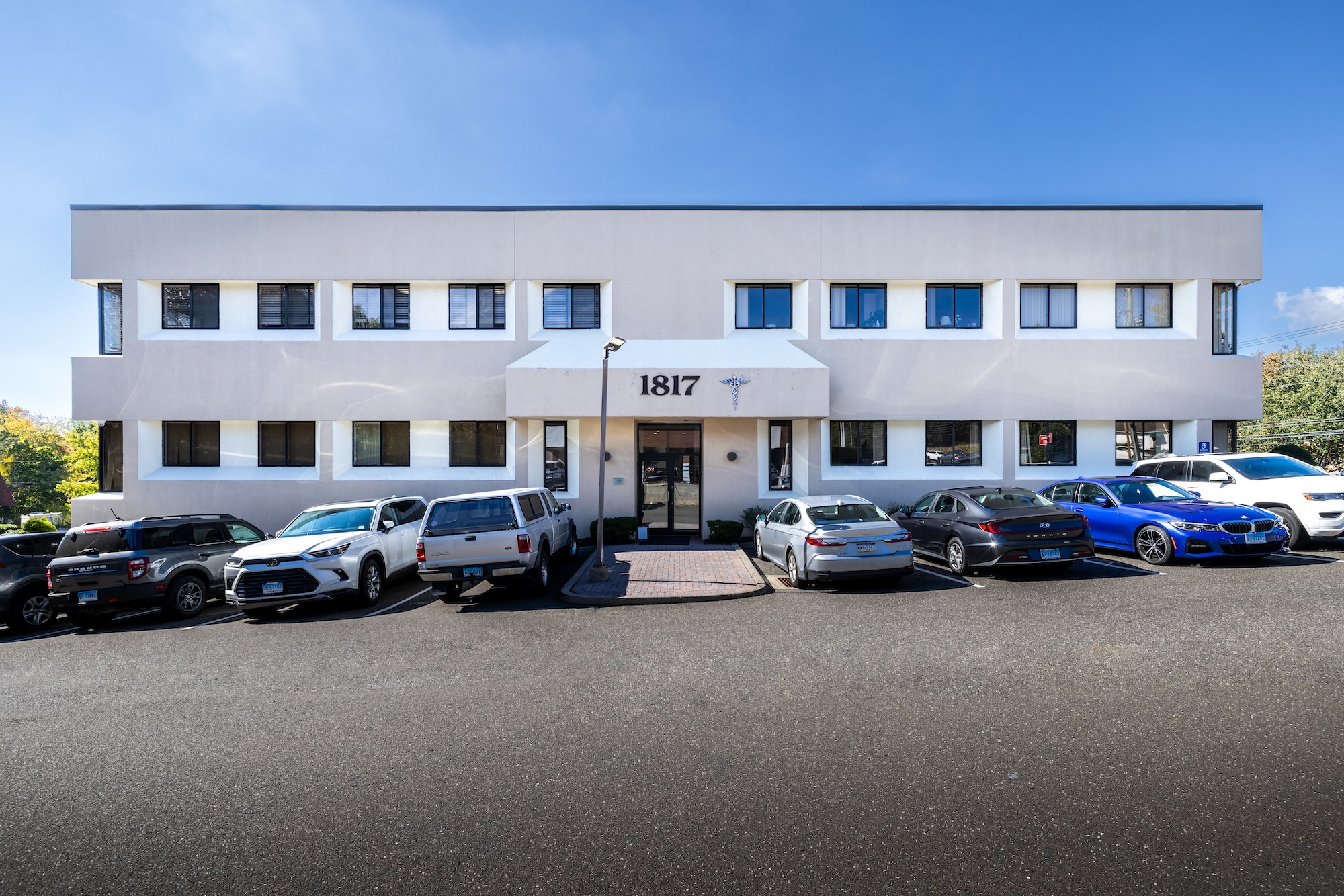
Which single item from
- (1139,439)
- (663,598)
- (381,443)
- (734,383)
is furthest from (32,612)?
(1139,439)

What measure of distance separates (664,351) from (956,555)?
8992mm

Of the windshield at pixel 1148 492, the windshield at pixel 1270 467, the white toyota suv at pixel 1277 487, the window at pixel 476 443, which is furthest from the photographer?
the window at pixel 476 443

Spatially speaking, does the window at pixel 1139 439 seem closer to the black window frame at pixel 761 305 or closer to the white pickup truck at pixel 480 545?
the black window frame at pixel 761 305

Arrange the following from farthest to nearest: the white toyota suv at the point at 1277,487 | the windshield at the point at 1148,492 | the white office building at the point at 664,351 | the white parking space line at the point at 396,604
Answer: the white office building at the point at 664,351 < the windshield at the point at 1148,492 < the white toyota suv at the point at 1277,487 < the white parking space line at the point at 396,604

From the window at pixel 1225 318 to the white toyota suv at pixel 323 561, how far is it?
21532 millimetres

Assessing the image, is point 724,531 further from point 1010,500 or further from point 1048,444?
point 1048,444

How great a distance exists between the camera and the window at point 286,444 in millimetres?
17734

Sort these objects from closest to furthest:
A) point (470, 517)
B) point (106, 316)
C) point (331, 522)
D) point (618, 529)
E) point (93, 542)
A: point (93, 542), point (470, 517), point (331, 522), point (618, 529), point (106, 316)

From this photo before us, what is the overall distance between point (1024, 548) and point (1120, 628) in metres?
2.92

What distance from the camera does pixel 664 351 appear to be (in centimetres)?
1695

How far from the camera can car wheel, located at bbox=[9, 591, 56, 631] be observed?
9.85 meters

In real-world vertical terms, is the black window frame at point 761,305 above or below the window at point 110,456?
above

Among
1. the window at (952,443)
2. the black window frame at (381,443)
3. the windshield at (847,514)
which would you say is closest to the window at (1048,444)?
the window at (952,443)

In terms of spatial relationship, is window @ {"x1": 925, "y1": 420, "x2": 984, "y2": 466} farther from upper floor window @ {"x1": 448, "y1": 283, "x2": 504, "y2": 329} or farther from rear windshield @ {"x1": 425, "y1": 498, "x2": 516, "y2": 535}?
upper floor window @ {"x1": 448, "y1": 283, "x2": 504, "y2": 329}
